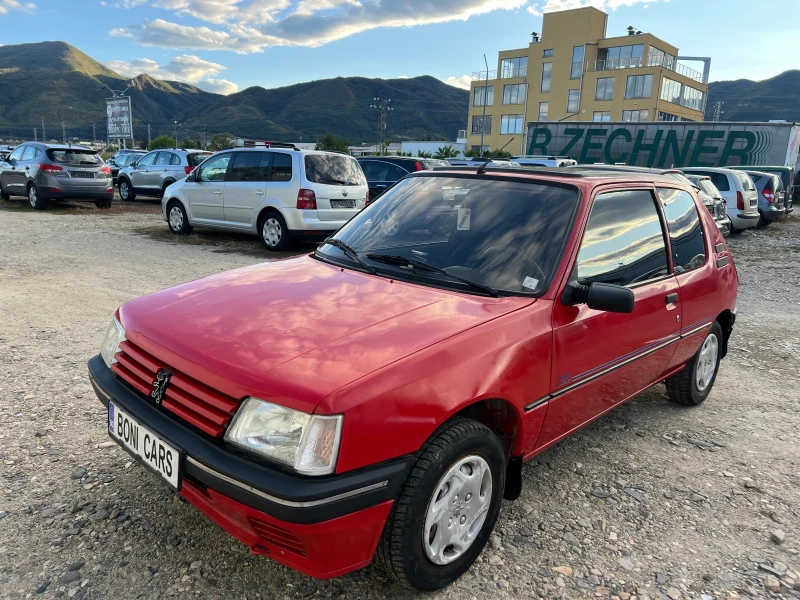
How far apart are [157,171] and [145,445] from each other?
16678 millimetres

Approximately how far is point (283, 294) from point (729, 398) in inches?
147

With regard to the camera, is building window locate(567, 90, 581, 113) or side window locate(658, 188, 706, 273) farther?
building window locate(567, 90, 581, 113)

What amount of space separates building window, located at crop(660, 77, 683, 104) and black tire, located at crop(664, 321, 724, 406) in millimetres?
59197

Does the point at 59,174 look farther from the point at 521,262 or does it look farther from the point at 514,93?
the point at 514,93

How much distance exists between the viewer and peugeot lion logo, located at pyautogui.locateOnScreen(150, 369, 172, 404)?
224cm

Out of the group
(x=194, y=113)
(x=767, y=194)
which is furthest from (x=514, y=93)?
(x=194, y=113)

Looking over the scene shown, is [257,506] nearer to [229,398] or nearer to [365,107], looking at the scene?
[229,398]

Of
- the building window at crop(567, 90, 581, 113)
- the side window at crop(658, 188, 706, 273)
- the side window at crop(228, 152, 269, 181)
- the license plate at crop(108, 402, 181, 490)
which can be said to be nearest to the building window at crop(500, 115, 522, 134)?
the building window at crop(567, 90, 581, 113)

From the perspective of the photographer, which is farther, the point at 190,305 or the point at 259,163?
the point at 259,163

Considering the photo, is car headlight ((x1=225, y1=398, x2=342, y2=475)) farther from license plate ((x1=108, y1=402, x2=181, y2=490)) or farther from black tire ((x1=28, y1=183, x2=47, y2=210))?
black tire ((x1=28, y1=183, x2=47, y2=210))

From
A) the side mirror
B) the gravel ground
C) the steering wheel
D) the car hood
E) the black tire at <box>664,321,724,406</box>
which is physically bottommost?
the gravel ground

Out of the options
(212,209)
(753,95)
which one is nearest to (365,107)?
(753,95)

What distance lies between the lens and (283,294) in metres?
2.67

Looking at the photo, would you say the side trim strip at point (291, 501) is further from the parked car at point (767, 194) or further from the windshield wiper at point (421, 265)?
the parked car at point (767, 194)
